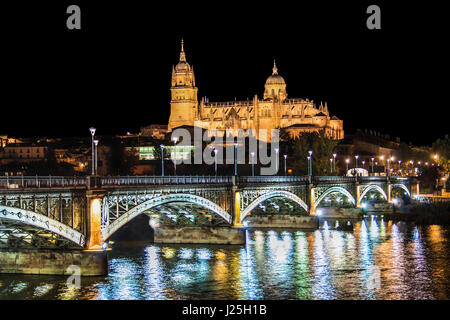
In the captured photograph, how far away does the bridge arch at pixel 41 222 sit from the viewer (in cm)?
3572

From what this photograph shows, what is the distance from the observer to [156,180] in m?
50.9

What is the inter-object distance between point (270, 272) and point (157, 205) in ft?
26.0

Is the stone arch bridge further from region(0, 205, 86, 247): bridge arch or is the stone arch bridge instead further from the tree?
the tree

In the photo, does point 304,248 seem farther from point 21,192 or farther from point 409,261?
point 21,192

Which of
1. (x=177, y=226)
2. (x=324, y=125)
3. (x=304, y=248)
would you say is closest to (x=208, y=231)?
(x=177, y=226)

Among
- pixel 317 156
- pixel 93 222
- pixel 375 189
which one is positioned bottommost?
pixel 93 222

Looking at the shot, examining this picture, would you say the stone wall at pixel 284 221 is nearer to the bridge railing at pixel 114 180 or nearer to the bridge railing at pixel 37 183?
the bridge railing at pixel 114 180

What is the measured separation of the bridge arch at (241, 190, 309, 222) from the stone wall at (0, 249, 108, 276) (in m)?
21.1

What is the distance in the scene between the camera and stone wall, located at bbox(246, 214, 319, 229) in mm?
77200

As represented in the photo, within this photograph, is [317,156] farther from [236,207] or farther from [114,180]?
[114,180]

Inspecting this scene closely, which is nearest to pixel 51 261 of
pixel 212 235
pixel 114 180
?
pixel 114 180

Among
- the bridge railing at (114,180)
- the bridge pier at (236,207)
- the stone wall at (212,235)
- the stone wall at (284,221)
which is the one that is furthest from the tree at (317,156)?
the stone wall at (212,235)

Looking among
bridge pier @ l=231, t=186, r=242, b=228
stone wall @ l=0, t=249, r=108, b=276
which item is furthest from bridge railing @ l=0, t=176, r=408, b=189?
stone wall @ l=0, t=249, r=108, b=276

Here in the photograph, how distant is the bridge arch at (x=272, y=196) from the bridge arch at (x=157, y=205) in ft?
9.65
